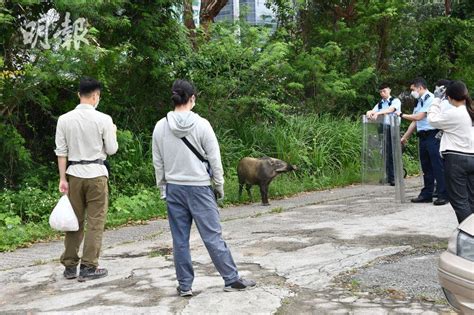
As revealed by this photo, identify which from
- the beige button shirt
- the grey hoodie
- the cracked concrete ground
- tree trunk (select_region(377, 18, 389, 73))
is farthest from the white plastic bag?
tree trunk (select_region(377, 18, 389, 73))

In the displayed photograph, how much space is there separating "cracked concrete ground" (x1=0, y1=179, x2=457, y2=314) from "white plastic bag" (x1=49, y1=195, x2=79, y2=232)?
1.87 ft

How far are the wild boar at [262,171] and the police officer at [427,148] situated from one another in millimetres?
2219

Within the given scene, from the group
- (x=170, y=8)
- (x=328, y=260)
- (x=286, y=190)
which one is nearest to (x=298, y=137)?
(x=286, y=190)

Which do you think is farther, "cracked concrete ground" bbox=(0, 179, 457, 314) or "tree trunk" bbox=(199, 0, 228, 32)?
"tree trunk" bbox=(199, 0, 228, 32)

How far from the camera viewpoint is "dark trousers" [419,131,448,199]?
942 cm

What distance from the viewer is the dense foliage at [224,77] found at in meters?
10.0

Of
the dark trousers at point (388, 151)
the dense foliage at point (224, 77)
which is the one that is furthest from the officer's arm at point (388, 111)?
the dense foliage at point (224, 77)

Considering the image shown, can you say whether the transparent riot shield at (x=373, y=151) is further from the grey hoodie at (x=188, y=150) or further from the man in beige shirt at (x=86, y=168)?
the grey hoodie at (x=188, y=150)

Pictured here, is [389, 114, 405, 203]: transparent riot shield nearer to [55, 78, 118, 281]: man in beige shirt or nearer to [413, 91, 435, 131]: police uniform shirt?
[413, 91, 435, 131]: police uniform shirt

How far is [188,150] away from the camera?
→ 543 centimetres

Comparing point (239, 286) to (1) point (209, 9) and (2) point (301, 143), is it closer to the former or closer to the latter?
(2) point (301, 143)

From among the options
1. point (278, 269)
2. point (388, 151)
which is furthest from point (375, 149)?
point (278, 269)

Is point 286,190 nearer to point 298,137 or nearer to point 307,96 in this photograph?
point 298,137

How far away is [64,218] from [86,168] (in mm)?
521
